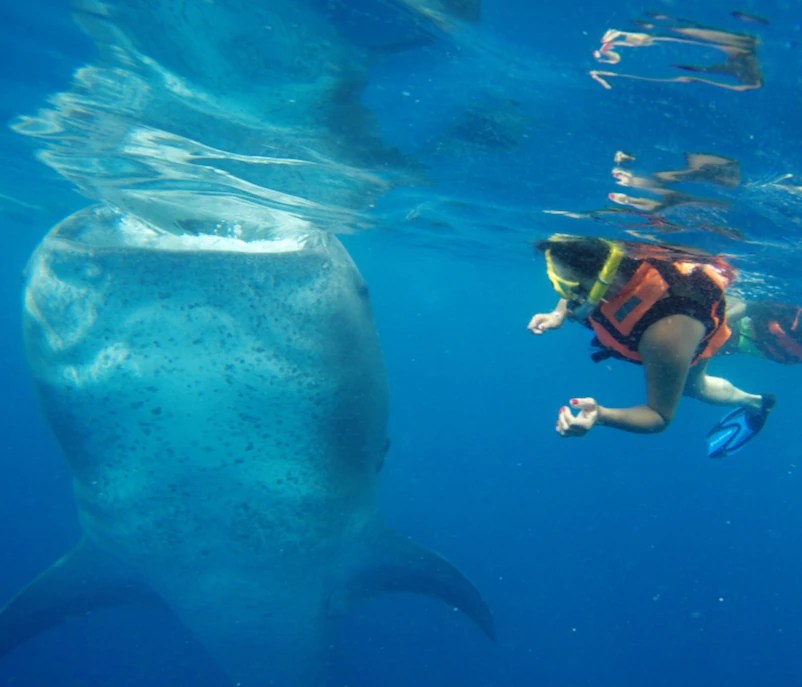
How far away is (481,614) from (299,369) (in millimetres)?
4921

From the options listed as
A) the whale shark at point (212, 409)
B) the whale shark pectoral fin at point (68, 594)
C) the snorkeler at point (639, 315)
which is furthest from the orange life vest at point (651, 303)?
the whale shark pectoral fin at point (68, 594)

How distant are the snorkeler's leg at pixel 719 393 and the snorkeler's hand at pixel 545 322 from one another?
3663 mm

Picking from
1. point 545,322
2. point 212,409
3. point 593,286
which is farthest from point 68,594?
point 593,286

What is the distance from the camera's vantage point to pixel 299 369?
503cm

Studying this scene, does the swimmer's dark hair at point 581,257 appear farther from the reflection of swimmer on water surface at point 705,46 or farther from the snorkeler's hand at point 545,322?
the reflection of swimmer on water surface at point 705,46

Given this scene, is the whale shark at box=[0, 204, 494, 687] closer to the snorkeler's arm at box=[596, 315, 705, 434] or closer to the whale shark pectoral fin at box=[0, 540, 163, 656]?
the whale shark pectoral fin at box=[0, 540, 163, 656]

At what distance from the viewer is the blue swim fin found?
8.02 meters

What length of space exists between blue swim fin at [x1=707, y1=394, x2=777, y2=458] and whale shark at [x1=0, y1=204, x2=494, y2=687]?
4.52 meters

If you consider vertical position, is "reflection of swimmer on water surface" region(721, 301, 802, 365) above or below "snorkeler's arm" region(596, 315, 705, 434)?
below

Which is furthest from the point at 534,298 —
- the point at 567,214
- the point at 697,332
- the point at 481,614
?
the point at 697,332

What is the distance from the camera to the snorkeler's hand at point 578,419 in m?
3.85

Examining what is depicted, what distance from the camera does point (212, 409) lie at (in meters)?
4.80

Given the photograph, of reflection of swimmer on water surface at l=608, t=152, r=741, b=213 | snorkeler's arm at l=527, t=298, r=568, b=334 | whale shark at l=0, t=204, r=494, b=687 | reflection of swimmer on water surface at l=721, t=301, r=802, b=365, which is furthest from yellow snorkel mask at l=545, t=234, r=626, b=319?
reflection of swimmer on water surface at l=721, t=301, r=802, b=365

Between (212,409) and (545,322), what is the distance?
3102 mm
